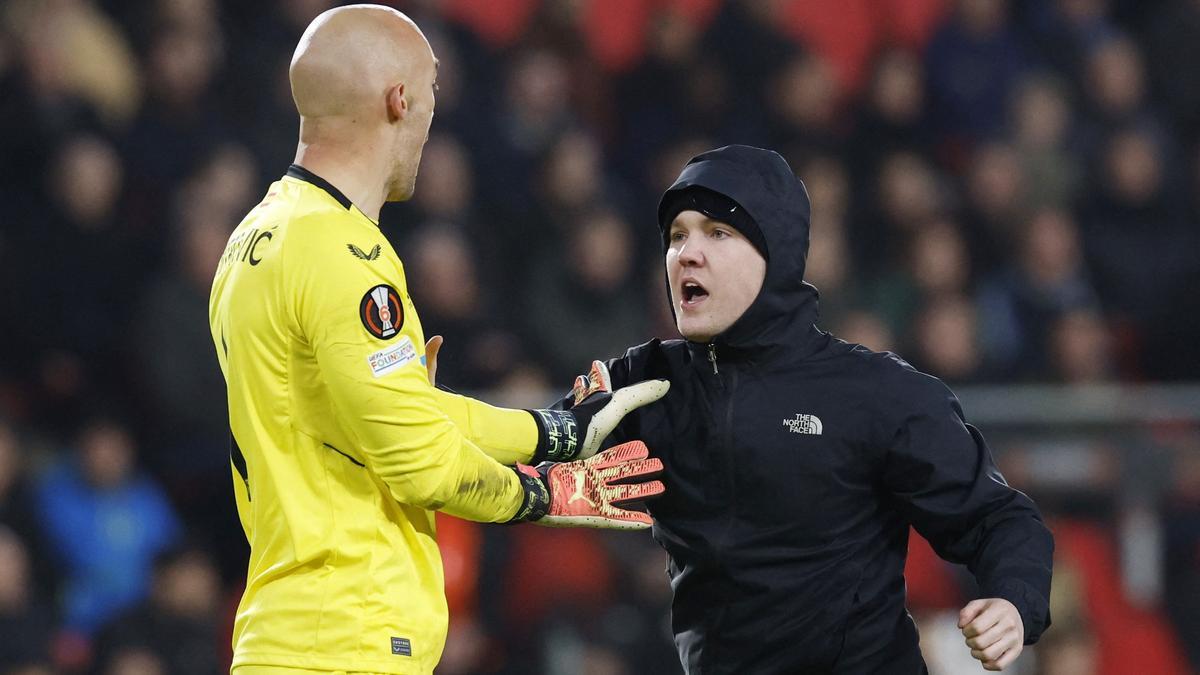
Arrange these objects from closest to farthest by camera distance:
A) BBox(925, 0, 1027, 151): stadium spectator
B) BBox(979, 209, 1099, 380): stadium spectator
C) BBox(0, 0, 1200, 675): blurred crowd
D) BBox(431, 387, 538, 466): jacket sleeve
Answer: BBox(431, 387, 538, 466): jacket sleeve
BBox(0, 0, 1200, 675): blurred crowd
BBox(979, 209, 1099, 380): stadium spectator
BBox(925, 0, 1027, 151): stadium spectator

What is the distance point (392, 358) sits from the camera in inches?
108

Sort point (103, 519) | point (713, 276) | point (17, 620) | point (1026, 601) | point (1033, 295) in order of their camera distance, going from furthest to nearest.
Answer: point (1033, 295) < point (103, 519) < point (17, 620) < point (713, 276) < point (1026, 601)

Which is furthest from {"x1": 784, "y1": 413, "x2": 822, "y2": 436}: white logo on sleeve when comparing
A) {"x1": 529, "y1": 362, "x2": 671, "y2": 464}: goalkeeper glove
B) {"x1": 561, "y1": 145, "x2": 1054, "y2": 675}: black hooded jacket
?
{"x1": 529, "y1": 362, "x2": 671, "y2": 464}: goalkeeper glove

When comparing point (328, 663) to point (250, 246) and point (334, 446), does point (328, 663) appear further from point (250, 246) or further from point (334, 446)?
point (250, 246)

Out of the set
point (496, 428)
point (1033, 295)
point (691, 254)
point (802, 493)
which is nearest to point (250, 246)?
point (496, 428)

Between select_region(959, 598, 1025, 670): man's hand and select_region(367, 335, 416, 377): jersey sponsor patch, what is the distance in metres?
1.10

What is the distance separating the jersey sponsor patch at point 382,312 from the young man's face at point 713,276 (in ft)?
2.38

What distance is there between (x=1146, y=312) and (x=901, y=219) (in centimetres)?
124

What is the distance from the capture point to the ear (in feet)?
9.56

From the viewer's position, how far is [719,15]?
787 cm

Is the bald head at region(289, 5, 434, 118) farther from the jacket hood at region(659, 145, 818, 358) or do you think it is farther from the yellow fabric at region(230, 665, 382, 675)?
the yellow fabric at region(230, 665, 382, 675)

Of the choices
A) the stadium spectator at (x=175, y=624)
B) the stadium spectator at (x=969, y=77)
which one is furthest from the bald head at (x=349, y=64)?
→ the stadium spectator at (x=969, y=77)

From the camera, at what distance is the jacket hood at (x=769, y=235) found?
10.7 feet

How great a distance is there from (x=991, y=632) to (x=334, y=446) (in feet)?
3.98
